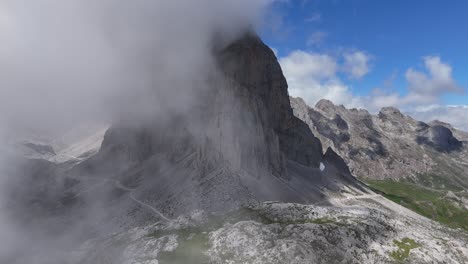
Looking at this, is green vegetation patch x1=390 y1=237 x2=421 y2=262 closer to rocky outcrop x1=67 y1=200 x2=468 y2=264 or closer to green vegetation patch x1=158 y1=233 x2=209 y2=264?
rocky outcrop x1=67 y1=200 x2=468 y2=264

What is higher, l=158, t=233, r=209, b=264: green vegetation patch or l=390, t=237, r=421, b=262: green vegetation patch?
l=390, t=237, r=421, b=262: green vegetation patch

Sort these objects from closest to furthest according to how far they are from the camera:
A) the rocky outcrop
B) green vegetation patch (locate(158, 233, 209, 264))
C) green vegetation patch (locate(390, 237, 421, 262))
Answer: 1. the rocky outcrop
2. green vegetation patch (locate(390, 237, 421, 262))
3. green vegetation patch (locate(158, 233, 209, 264))

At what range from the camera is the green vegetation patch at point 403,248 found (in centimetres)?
12562

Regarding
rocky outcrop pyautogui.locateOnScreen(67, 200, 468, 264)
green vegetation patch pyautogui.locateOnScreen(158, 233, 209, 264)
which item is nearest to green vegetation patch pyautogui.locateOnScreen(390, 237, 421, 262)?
rocky outcrop pyautogui.locateOnScreen(67, 200, 468, 264)

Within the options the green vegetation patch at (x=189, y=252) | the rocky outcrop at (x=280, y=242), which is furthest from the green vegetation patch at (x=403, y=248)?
the green vegetation patch at (x=189, y=252)

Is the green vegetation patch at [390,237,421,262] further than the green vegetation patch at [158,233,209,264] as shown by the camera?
No

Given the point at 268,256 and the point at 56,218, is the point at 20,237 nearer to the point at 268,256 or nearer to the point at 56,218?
the point at 56,218

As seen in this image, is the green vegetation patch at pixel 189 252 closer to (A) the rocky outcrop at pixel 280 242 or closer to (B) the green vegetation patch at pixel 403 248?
(A) the rocky outcrop at pixel 280 242

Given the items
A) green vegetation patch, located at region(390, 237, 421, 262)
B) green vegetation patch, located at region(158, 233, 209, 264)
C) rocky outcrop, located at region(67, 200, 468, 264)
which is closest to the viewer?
rocky outcrop, located at region(67, 200, 468, 264)

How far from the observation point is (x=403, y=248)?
426ft

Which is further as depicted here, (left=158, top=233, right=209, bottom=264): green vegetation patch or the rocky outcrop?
(left=158, top=233, right=209, bottom=264): green vegetation patch

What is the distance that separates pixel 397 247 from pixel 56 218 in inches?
5913

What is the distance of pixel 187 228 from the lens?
498ft

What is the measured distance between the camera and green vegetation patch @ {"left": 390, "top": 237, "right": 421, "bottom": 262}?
412 feet
